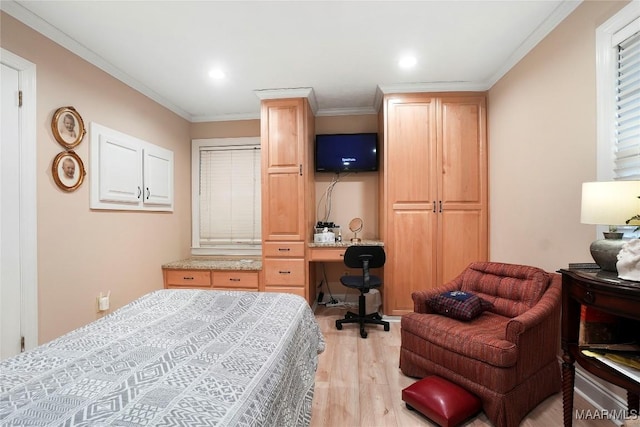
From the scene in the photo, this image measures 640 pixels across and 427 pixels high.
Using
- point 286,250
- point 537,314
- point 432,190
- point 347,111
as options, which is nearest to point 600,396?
point 537,314

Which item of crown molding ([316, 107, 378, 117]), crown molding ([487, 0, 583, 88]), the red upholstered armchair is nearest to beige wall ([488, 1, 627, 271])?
crown molding ([487, 0, 583, 88])

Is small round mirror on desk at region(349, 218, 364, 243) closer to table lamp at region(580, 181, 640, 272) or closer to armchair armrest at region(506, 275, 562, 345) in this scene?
armchair armrest at region(506, 275, 562, 345)

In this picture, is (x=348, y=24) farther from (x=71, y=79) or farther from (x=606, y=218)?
(x=71, y=79)

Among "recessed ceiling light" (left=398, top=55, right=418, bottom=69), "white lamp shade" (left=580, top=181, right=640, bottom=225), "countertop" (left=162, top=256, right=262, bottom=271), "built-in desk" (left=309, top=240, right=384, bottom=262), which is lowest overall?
"countertop" (left=162, top=256, right=262, bottom=271)

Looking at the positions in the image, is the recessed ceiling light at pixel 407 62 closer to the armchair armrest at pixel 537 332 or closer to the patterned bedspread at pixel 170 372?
the armchair armrest at pixel 537 332

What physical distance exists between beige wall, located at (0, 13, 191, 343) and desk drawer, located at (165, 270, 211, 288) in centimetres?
12

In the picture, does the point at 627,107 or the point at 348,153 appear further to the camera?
the point at 348,153

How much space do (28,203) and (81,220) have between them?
1.41 ft

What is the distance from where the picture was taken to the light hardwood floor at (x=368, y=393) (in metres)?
1.67

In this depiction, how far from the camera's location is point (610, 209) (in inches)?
50.8

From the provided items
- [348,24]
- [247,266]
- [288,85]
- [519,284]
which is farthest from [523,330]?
[288,85]

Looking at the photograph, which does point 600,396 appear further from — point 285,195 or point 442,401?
point 285,195

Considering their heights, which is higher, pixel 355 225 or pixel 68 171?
pixel 68 171

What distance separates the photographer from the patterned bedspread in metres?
0.73
